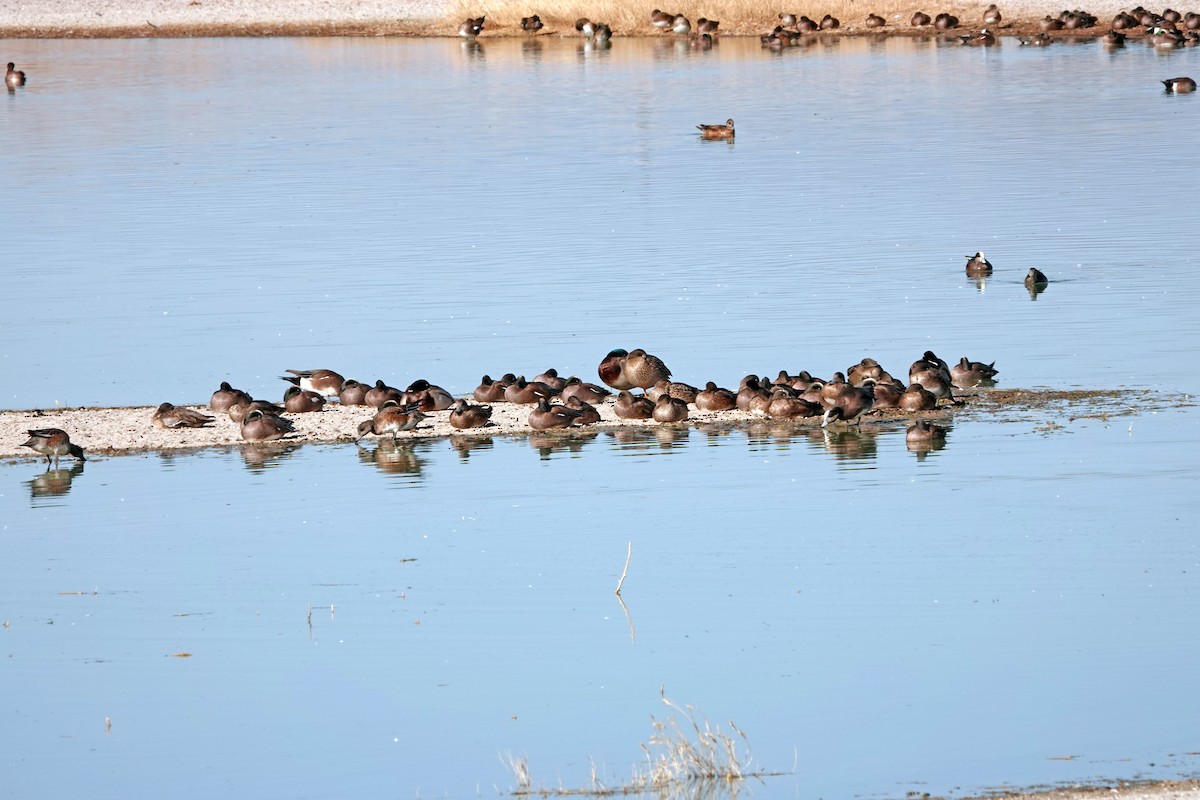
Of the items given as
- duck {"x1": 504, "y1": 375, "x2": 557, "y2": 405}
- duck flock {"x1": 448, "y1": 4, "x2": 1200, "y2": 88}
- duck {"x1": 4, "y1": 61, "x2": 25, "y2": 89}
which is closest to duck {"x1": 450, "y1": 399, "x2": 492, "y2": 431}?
duck {"x1": 504, "y1": 375, "x2": 557, "y2": 405}

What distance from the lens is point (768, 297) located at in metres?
25.7

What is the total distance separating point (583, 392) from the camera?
1941 cm

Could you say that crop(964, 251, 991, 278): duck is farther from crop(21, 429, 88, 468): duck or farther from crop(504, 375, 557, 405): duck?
crop(21, 429, 88, 468): duck

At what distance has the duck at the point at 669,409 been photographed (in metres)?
18.8

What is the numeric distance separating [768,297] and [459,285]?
14.3ft

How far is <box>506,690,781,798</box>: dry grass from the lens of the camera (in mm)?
9906

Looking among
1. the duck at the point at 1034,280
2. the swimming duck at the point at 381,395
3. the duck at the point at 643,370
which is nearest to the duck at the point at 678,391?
the duck at the point at 643,370

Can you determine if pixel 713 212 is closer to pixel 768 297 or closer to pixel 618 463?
pixel 768 297

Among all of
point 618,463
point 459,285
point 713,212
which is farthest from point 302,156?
point 618,463

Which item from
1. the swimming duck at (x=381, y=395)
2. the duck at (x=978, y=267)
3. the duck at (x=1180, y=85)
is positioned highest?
the duck at (x=1180, y=85)

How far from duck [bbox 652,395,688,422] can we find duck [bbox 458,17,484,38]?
5443 cm

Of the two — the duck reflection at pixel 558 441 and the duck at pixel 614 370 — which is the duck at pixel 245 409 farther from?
the duck at pixel 614 370

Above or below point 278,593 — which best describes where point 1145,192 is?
above

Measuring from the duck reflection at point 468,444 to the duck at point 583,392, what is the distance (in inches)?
37.1
